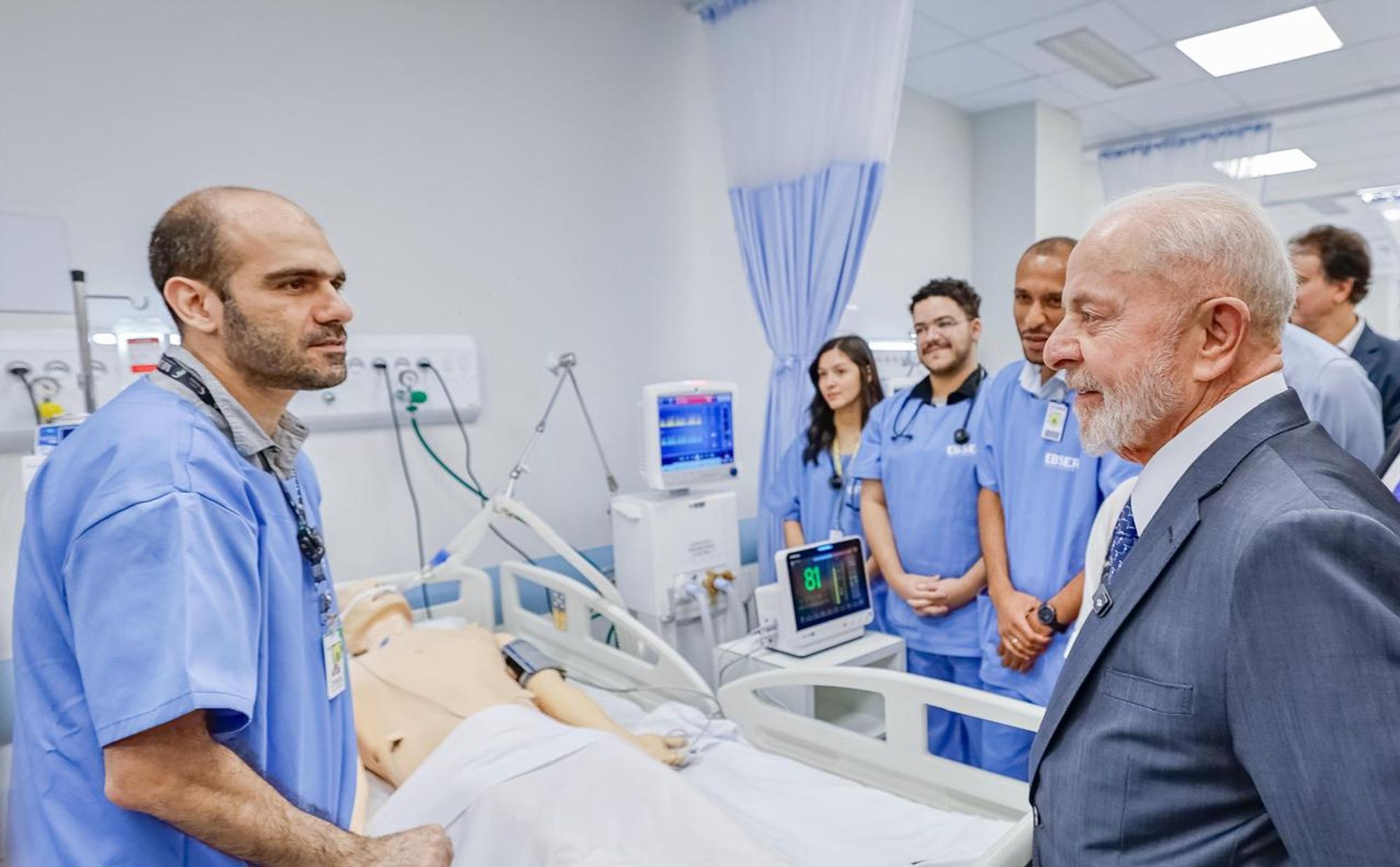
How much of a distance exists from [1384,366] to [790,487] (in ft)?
6.36

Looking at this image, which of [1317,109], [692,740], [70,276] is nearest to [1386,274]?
[1317,109]

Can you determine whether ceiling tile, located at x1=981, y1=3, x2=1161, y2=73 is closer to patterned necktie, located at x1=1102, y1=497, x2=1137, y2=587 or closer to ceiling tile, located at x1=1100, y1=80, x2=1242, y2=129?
ceiling tile, located at x1=1100, y1=80, x2=1242, y2=129

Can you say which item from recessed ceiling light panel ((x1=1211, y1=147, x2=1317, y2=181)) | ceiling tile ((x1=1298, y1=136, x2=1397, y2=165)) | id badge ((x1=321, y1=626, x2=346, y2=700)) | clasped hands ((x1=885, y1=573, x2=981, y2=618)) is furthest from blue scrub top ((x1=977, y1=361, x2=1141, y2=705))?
ceiling tile ((x1=1298, y1=136, x2=1397, y2=165))

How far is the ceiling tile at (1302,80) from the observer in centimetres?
368

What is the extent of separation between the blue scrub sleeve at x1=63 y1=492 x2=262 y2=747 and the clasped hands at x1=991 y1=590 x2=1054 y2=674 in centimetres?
148

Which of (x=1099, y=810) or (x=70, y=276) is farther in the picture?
(x=70, y=276)

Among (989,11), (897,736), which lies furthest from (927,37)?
(897,736)

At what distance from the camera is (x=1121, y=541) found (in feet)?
2.99

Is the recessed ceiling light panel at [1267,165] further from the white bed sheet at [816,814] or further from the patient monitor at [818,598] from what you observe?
the white bed sheet at [816,814]

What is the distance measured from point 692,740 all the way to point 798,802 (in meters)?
0.31

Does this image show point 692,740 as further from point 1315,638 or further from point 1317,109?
point 1317,109

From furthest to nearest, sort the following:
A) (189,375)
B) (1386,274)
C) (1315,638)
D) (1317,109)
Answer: (1386,274)
(1317,109)
(189,375)
(1315,638)

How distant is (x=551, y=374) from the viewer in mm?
2766

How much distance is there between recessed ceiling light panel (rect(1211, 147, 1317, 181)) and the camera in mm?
4566
